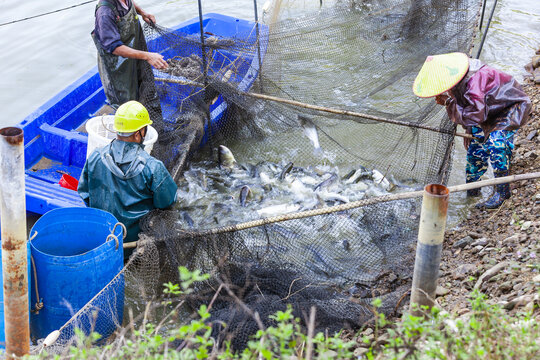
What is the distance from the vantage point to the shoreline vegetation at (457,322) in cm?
284

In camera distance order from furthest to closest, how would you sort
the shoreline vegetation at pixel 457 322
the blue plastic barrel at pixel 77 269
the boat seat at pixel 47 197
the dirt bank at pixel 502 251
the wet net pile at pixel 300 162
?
the boat seat at pixel 47 197 → the wet net pile at pixel 300 162 → the blue plastic barrel at pixel 77 269 → the dirt bank at pixel 502 251 → the shoreline vegetation at pixel 457 322

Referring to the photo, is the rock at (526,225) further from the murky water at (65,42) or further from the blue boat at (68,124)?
the murky water at (65,42)

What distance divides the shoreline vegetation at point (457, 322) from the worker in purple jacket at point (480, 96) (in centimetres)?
56

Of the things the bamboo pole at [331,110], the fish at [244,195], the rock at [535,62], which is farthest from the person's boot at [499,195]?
the rock at [535,62]

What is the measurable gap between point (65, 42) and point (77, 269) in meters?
8.90

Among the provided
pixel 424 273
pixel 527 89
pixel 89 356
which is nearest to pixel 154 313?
pixel 89 356

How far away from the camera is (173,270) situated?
4.72 meters

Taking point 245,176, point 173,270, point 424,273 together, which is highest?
point 424,273

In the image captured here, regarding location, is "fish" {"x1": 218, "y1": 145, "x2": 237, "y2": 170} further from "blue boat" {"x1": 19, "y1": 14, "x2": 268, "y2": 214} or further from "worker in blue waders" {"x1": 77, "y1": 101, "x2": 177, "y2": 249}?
"worker in blue waders" {"x1": 77, "y1": 101, "x2": 177, "y2": 249}

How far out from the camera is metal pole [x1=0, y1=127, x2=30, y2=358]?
300 cm

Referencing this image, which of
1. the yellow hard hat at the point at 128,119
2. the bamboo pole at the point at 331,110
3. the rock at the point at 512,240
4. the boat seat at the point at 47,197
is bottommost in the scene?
the boat seat at the point at 47,197

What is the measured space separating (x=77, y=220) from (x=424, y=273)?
2826mm

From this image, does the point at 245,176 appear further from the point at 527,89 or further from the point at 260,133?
the point at 527,89

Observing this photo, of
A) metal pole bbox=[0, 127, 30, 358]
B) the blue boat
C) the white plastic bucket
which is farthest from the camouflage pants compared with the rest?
metal pole bbox=[0, 127, 30, 358]
